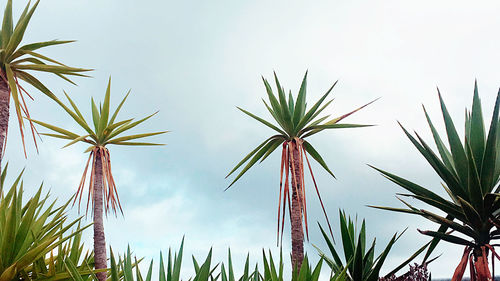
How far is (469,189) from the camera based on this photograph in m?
6.07

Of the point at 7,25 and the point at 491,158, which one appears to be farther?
the point at 7,25

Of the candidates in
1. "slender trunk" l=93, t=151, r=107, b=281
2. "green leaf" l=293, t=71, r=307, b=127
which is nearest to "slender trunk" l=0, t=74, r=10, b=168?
"slender trunk" l=93, t=151, r=107, b=281

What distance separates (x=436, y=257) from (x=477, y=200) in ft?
5.08

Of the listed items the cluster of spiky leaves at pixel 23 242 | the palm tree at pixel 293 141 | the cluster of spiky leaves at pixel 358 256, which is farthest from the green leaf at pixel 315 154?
the cluster of spiky leaves at pixel 23 242

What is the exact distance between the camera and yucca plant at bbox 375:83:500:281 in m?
5.94

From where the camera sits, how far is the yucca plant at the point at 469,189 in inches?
234

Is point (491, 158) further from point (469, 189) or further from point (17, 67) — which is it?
point (17, 67)

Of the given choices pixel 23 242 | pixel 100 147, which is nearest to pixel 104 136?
pixel 100 147

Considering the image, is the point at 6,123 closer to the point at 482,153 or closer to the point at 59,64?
the point at 59,64

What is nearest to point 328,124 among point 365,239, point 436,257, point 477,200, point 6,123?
point 365,239

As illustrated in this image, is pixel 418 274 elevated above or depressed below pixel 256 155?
below

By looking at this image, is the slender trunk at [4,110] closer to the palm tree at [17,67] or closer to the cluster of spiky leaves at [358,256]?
the palm tree at [17,67]

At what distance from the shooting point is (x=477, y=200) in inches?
239

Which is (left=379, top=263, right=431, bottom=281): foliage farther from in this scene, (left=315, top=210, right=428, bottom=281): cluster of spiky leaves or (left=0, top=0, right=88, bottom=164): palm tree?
(left=0, top=0, right=88, bottom=164): palm tree
